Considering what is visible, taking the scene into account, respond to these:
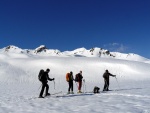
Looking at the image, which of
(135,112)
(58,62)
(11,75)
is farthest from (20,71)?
(135,112)

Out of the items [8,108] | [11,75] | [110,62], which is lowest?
[8,108]

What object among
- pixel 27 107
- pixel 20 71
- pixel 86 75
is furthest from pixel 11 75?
pixel 27 107

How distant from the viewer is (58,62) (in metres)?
69.1

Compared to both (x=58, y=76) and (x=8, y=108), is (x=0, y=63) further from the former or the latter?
(x=8, y=108)

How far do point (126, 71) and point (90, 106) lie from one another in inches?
1825

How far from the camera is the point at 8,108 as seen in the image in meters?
14.1

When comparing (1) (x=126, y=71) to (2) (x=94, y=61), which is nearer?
(1) (x=126, y=71)

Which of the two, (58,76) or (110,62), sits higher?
(110,62)

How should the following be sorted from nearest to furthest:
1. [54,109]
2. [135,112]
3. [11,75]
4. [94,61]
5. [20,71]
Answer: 1. [135,112]
2. [54,109]
3. [11,75]
4. [20,71]
5. [94,61]

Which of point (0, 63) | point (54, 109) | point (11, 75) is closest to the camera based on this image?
point (54, 109)

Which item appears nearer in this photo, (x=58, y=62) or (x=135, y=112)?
(x=135, y=112)

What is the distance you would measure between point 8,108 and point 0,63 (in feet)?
169

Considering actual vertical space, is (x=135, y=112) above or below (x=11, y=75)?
below

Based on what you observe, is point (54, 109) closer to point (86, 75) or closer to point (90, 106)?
point (90, 106)
